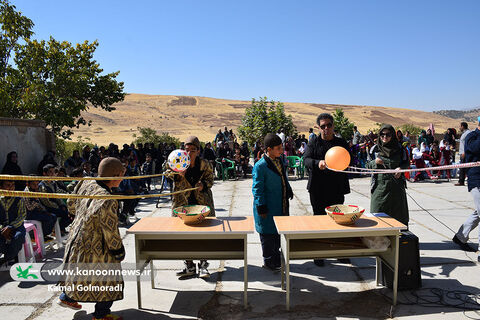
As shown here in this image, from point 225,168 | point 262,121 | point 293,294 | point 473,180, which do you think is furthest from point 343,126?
point 293,294

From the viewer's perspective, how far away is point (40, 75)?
A: 42.8 ft

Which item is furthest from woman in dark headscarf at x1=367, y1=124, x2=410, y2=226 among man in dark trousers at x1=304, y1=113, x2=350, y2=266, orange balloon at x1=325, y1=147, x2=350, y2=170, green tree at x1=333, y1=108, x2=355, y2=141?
green tree at x1=333, y1=108, x2=355, y2=141

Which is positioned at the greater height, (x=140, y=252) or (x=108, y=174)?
(x=108, y=174)

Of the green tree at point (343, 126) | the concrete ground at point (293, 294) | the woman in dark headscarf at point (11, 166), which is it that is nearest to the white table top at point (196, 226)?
the concrete ground at point (293, 294)

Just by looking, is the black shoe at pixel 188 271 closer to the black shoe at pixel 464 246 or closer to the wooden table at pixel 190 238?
the wooden table at pixel 190 238

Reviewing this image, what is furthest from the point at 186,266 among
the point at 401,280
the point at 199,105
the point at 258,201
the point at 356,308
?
the point at 199,105

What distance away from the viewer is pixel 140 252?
13.0 ft

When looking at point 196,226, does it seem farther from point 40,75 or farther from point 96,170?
point 40,75

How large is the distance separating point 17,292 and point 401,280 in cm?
450

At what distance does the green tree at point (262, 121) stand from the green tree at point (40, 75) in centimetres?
766

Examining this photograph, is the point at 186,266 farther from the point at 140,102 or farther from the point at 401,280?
the point at 140,102

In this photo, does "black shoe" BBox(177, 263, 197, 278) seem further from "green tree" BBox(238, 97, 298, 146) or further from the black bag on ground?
"green tree" BBox(238, 97, 298, 146)

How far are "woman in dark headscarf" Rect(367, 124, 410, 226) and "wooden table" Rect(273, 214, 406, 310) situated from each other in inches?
31.0

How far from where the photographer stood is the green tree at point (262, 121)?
17781 mm
